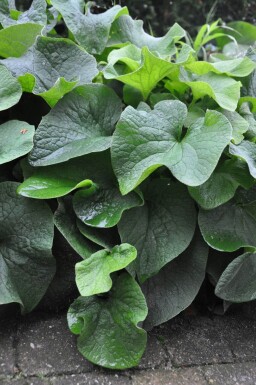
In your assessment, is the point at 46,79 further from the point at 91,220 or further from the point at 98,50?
the point at 91,220

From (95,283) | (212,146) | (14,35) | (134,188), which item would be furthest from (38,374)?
(14,35)

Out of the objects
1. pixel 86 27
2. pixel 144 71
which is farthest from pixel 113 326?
pixel 86 27

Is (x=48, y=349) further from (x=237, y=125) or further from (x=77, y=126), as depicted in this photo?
(x=237, y=125)

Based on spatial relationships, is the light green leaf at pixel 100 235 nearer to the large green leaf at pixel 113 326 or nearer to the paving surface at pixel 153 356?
the large green leaf at pixel 113 326

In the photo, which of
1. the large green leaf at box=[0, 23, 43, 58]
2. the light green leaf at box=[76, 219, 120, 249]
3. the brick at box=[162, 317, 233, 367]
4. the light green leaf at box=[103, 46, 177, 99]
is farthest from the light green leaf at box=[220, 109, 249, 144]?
the large green leaf at box=[0, 23, 43, 58]

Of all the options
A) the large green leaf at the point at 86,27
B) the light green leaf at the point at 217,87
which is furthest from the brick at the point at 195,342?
the large green leaf at the point at 86,27

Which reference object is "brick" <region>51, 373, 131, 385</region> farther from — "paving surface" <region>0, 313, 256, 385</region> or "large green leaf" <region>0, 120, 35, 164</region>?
"large green leaf" <region>0, 120, 35, 164</region>
